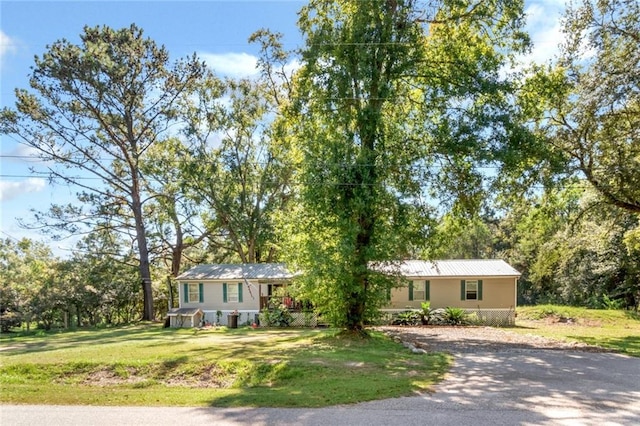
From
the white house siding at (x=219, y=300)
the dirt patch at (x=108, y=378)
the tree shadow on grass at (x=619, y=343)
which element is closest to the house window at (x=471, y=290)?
the tree shadow on grass at (x=619, y=343)

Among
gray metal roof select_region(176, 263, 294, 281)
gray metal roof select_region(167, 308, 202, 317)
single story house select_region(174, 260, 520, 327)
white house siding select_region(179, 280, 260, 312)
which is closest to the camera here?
gray metal roof select_region(167, 308, 202, 317)

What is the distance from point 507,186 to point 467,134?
2.71 metres

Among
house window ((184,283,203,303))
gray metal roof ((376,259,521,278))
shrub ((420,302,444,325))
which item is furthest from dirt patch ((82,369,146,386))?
shrub ((420,302,444,325))

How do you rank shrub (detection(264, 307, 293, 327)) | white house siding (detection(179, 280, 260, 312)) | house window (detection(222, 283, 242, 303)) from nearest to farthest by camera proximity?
1. shrub (detection(264, 307, 293, 327))
2. white house siding (detection(179, 280, 260, 312))
3. house window (detection(222, 283, 242, 303))

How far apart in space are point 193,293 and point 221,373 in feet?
50.2

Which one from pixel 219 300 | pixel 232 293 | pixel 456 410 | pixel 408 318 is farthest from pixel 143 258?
pixel 456 410

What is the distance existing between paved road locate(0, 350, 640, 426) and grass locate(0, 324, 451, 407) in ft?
1.35

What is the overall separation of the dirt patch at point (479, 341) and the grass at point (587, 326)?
39.8 inches

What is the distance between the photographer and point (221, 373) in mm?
10039

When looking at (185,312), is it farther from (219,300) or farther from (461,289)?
(461,289)

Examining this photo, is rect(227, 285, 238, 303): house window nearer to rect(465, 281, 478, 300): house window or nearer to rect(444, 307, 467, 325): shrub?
rect(444, 307, 467, 325): shrub

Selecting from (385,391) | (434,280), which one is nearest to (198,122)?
(434,280)

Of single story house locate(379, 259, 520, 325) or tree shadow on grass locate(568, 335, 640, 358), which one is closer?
tree shadow on grass locate(568, 335, 640, 358)

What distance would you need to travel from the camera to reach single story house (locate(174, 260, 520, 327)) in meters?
22.9
